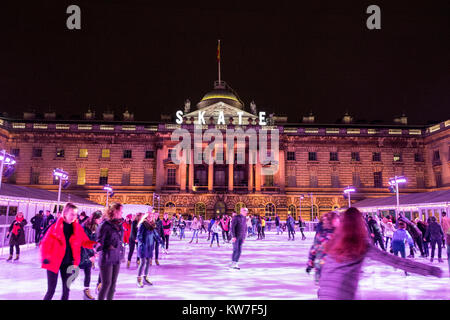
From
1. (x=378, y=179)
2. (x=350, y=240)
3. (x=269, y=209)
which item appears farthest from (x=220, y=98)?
(x=350, y=240)

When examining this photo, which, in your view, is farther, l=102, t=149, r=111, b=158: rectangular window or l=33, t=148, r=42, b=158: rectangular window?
l=102, t=149, r=111, b=158: rectangular window

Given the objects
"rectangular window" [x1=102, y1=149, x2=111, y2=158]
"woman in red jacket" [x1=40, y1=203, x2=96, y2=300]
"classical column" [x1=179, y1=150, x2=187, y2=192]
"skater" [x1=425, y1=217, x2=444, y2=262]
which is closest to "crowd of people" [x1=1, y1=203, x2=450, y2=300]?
"woman in red jacket" [x1=40, y1=203, x2=96, y2=300]

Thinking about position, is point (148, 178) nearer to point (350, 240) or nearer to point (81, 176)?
point (81, 176)

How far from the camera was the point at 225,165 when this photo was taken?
55219 millimetres

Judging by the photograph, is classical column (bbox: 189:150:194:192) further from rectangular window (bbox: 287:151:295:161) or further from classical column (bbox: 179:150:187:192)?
rectangular window (bbox: 287:151:295:161)

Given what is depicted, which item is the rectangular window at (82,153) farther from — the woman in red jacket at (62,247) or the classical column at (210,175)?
the woman in red jacket at (62,247)

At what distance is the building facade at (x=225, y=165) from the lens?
5222 centimetres

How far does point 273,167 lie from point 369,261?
50748 millimetres

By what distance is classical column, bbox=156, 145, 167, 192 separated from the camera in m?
52.9

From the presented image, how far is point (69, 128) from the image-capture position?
180 ft

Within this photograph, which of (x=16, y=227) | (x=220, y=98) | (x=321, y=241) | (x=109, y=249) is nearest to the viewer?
(x=109, y=249)

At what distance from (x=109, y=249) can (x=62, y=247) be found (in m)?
0.78

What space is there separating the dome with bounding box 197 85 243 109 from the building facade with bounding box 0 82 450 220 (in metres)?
6.09

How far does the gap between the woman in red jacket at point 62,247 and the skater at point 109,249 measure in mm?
349
